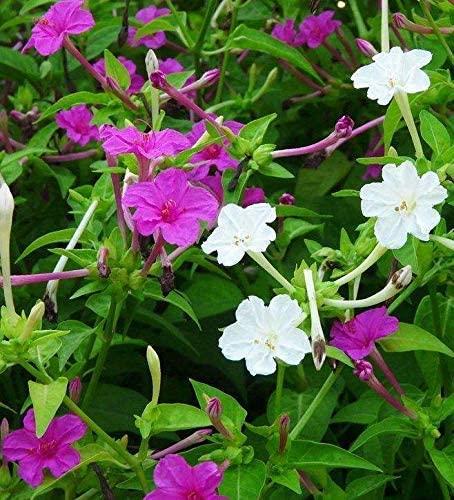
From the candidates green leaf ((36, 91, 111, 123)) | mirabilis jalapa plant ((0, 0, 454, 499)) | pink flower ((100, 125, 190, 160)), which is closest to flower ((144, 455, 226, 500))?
mirabilis jalapa plant ((0, 0, 454, 499))

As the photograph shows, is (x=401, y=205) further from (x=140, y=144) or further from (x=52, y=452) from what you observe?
(x=52, y=452)

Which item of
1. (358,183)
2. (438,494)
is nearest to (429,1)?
(358,183)

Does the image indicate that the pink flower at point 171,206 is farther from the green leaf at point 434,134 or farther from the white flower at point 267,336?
the green leaf at point 434,134

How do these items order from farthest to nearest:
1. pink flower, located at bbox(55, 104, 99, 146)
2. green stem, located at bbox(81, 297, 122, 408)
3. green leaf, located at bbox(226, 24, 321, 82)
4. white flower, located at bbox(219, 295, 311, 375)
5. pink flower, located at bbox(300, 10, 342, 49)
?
pink flower, located at bbox(300, 10, 342, 49) < pink flower, located at bbox(55, 104, 99, 146) < green leaf, located at bbox(226, 24, 321, 82) < green stem, located at bbox(81, 297, 122, 408) < white flower, located at bbox(219, 295, 311, 375)

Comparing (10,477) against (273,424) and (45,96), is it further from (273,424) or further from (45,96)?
(45,96)

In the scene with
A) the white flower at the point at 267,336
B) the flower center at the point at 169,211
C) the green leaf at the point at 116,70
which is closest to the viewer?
the white flower at the point at 267,336

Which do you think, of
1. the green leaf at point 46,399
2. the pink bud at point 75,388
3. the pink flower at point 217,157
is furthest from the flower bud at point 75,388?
the pink flower at point 217,157

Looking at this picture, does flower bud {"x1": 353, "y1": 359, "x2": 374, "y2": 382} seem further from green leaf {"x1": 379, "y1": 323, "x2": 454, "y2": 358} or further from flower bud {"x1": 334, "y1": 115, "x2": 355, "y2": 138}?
flower bud {"x1": 334, "y1": 115, "x2": 355, "y2": 138}

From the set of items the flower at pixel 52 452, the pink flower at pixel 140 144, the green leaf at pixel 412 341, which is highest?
the pink flower at pixel 140 144
